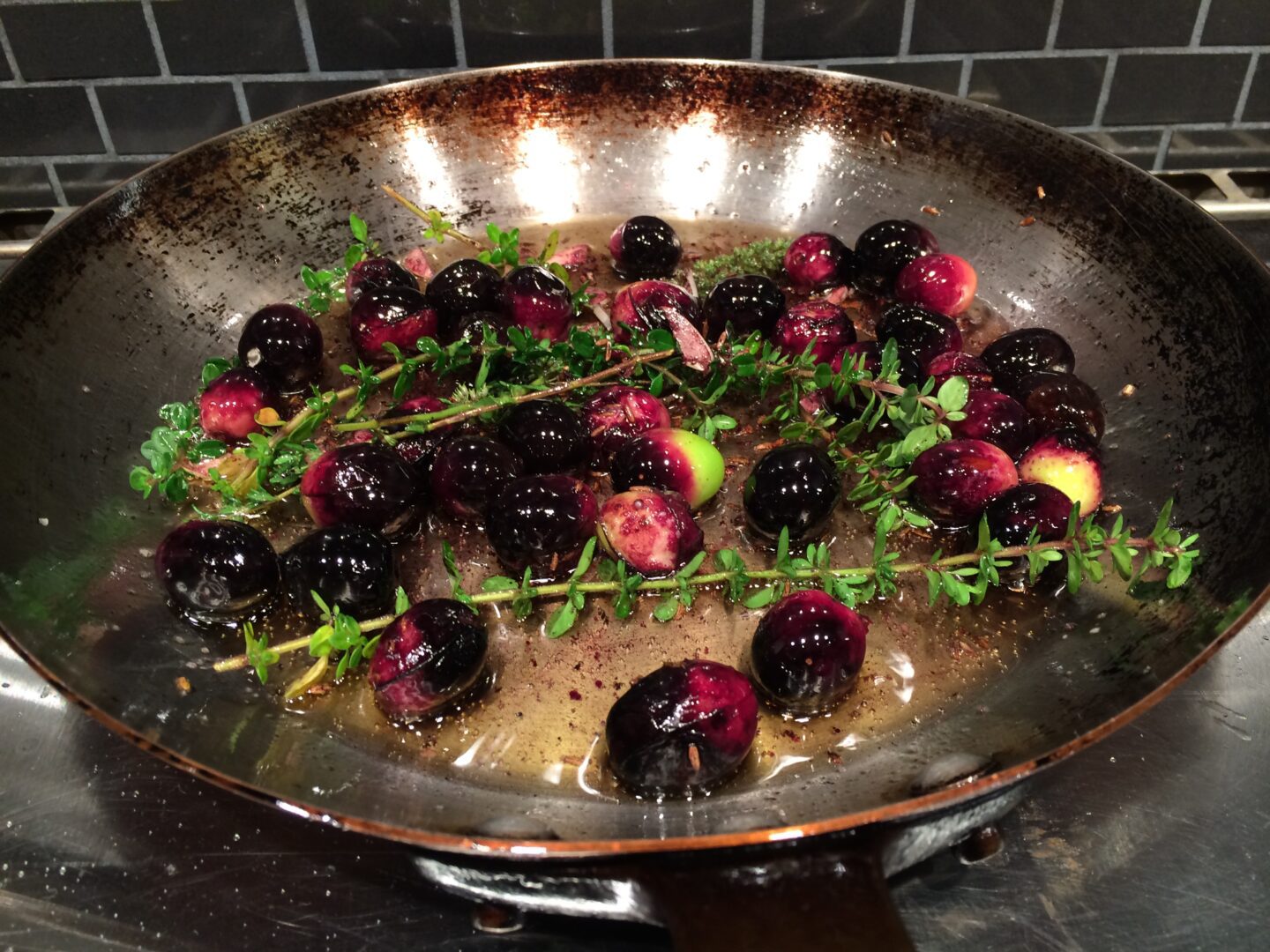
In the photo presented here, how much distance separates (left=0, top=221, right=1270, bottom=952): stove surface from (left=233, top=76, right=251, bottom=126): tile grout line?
1320mm

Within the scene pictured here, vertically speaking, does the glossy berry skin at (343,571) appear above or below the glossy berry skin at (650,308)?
below

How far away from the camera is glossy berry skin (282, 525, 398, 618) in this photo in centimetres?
93

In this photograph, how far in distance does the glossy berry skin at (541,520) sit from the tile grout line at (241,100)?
1.25 meters

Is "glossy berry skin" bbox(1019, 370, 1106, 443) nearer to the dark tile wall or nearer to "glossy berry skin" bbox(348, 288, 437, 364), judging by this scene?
"glossy berry skin" bbox(348, 288, 437, 364)

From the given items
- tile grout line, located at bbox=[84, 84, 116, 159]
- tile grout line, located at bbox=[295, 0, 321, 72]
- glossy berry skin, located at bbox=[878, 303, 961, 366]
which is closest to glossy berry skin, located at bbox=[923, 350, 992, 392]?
glossy berry skin, located at bbox=[878, 303, 961, 366]

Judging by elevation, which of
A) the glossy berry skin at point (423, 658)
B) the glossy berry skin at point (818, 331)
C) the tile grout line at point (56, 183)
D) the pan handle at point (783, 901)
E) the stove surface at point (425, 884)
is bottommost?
the stove surface at point (425, 884)

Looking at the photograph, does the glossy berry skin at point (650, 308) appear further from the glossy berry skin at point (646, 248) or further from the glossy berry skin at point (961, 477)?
the glossy berry skin at point (961, 477)

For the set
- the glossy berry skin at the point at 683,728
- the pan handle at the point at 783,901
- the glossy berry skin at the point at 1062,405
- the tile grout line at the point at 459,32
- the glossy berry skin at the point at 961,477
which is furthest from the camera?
the tile grout line at the point at 459,32

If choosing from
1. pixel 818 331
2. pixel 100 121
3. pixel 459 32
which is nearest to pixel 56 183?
pixel 100 121

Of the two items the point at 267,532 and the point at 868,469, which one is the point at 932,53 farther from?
the point at 267,532

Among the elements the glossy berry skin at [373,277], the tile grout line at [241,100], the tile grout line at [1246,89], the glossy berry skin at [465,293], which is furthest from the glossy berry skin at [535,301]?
the tile grout line at [1246,89]

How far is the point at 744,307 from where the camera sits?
1280mm

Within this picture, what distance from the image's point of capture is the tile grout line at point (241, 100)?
1799 millimetres

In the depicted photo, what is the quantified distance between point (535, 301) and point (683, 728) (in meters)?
0.66
